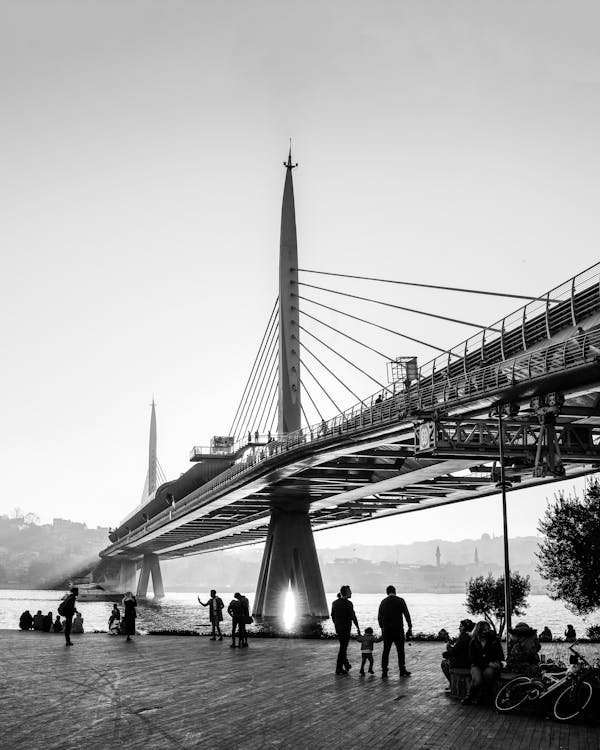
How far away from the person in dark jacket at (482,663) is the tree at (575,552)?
3404 centimetres

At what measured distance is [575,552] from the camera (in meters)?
46.7

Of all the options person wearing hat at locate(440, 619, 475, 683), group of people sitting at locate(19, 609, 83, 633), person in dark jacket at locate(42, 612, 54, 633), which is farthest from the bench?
person in dark jacket at locate(42, 612, 54, 633)

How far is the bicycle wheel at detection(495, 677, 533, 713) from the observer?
1307 cm

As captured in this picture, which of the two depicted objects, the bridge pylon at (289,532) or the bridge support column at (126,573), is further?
the bridge support column at (126,573)

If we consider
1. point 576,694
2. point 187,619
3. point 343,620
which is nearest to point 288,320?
point 187,619

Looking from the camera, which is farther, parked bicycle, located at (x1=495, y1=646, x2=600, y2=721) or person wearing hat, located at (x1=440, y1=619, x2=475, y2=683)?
person wearing hat, located at (x1=440, y1=619, x2=475, y2=683)

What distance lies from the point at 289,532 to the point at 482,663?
50052mm

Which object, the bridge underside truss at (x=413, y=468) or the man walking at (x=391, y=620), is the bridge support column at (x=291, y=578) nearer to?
the bridge underside truss at (x=413, y=468)

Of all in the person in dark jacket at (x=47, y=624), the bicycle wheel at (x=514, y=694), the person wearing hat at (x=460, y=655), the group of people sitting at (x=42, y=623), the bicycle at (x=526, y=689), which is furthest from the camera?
the person in dark jacket at (x=47, y=624)

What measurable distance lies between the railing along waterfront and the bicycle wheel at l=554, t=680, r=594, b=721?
1305 cm

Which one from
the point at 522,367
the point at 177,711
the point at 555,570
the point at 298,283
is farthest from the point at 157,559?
the point at 177,711

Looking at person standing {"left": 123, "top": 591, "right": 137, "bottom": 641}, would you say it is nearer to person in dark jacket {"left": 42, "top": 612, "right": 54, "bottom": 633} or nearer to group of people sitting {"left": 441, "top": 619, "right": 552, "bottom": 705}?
person in dark jacket {"left": 42, "top": 612, "right": 54, "bottom": 633}

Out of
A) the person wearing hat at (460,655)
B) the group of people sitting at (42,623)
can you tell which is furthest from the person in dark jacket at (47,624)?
the person wearing hat at (460,655)

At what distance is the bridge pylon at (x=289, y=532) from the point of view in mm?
59125
